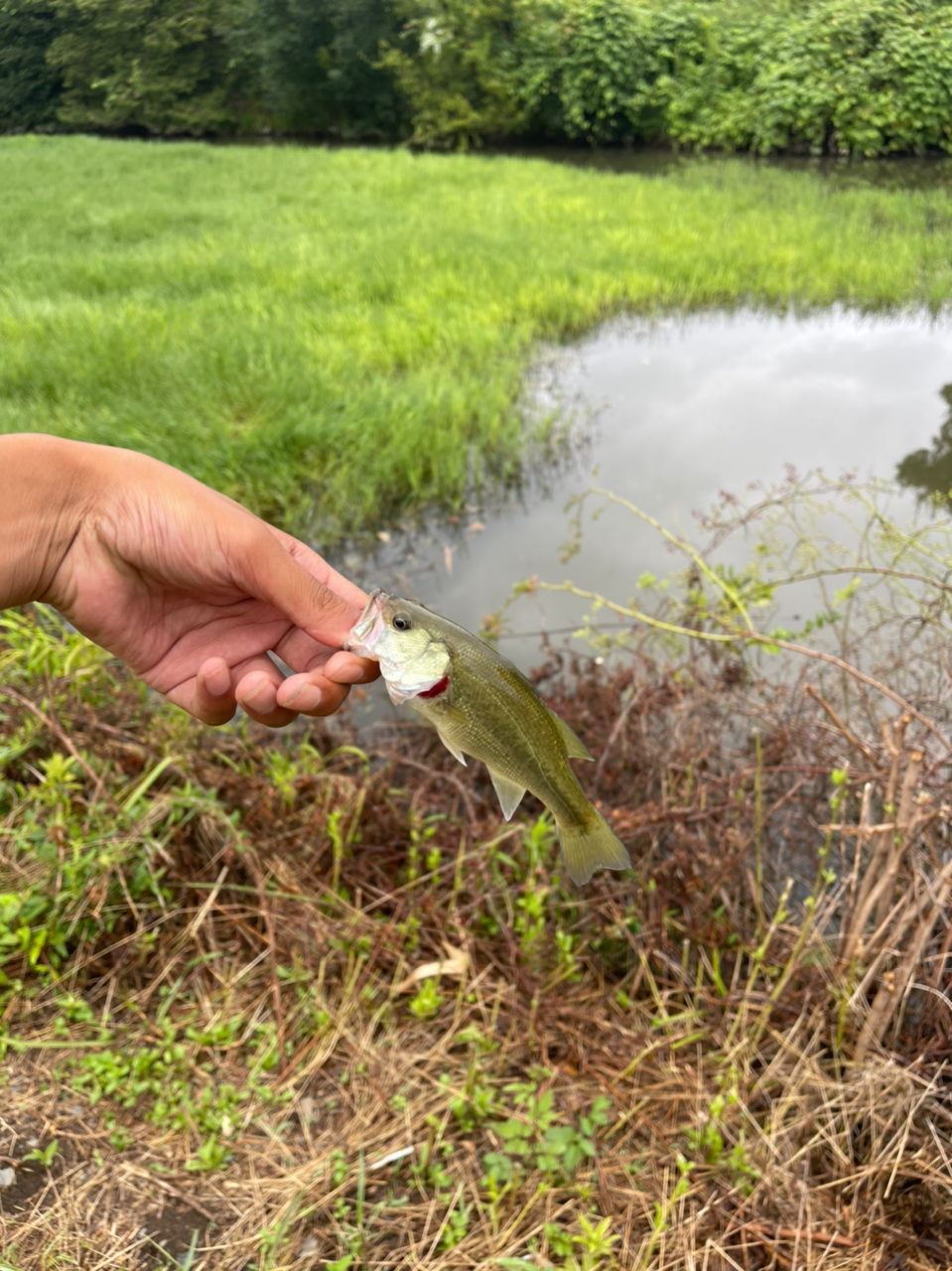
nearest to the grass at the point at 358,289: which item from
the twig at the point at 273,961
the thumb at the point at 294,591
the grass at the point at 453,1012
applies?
the grass at the point at 453,1012

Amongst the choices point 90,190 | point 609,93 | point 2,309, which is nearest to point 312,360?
point 2,309

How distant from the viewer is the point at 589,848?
4.90ft

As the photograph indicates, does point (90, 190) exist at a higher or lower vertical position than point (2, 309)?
higher

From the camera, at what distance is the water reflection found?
5.11 meters

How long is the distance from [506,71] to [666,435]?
24112mm

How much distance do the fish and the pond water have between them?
2260mm

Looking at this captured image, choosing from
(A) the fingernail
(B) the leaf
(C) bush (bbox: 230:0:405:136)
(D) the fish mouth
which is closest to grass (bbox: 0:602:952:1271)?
(B) the leaf

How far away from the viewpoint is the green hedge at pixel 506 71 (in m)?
17.4

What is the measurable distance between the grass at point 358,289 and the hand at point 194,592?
2.51m

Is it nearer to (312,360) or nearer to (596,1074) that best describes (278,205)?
(312,360)

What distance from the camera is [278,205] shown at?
12.3 metres

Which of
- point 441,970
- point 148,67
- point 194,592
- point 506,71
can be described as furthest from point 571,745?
point 506,71

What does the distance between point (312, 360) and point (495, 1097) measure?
5.46m

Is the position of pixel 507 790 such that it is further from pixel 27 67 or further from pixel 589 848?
pixel 27 67
